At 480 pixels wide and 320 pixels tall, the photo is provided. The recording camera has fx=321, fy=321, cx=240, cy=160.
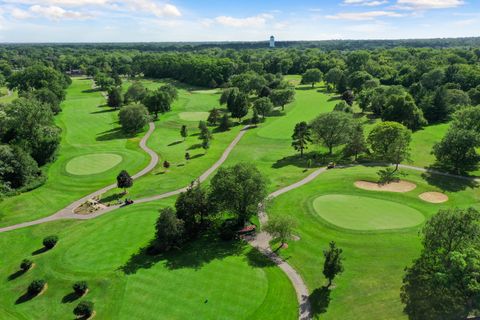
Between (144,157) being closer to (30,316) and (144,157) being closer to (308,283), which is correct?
(30,316)

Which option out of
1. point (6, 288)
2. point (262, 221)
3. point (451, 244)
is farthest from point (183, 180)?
point (451, 244)

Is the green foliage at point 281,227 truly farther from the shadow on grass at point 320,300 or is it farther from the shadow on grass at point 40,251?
the shadow on grass at point 40,251

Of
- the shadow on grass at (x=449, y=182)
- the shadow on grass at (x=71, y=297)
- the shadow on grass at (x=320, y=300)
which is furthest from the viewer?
the shadow on grass at (x=449, y=182)

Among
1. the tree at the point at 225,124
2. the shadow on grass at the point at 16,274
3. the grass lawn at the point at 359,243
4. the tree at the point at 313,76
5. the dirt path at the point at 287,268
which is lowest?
the shadow on grass at the point at 16,274

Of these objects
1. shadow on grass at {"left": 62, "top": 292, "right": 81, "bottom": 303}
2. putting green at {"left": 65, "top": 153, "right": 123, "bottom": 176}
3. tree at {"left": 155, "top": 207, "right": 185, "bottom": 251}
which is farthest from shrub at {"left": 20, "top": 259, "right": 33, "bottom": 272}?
putting green at {"left": 65, "top": 153, "right": 123, "bottom": 176}

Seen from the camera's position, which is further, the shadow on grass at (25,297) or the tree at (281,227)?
the tree at (281,227)

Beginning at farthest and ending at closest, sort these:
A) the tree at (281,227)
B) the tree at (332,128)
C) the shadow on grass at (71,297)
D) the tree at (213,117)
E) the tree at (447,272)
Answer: the tree at (213,117) < the tree at (332,128) < the tree at (281,227) < the shadow on grass at (71,297) < the tree at (447,272)

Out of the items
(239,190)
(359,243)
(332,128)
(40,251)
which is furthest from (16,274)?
(332,128)

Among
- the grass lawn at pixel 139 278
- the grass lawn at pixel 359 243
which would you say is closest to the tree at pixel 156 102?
the grass lawn at pixel 359 243
